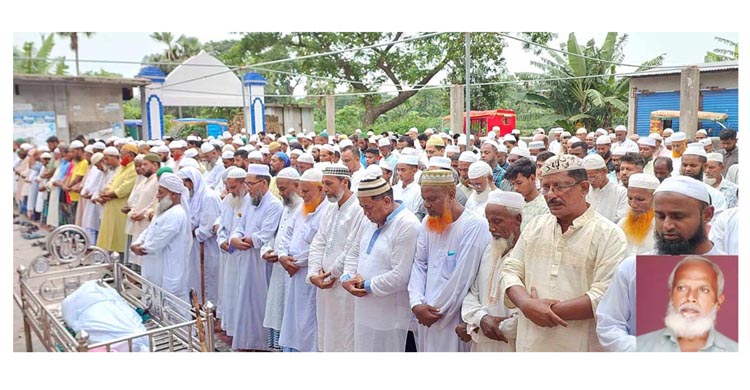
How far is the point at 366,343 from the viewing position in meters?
3.35

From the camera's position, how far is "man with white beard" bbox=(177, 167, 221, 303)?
17.1 ft

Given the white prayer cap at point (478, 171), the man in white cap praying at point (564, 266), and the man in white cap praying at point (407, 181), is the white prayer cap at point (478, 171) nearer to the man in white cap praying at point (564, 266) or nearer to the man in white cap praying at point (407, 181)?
the man in white cap praying at point (407, 181)

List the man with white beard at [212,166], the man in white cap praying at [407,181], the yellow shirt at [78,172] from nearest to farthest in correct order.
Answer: the man in white cap praying at [407,181] < the yellow shirt at [78,172] < the man with white beard at [212,166]

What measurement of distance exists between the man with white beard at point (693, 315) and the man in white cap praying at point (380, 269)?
1.24m

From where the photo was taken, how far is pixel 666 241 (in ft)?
7.72

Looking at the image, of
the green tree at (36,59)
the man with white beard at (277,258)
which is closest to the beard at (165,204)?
the man with white beard at (277,258)

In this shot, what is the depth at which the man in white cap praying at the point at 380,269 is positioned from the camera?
10.3 feet

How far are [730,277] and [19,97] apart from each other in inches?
154

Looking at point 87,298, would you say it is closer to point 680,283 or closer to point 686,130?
point 680,283

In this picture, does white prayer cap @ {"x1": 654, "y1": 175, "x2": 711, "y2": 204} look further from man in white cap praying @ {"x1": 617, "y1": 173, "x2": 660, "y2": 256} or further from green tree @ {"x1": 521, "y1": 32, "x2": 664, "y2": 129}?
green tree @ {"x1": 521, "y1": 32, "x2": 664, "y2": 129}

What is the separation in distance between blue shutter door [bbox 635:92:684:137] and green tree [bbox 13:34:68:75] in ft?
16.1

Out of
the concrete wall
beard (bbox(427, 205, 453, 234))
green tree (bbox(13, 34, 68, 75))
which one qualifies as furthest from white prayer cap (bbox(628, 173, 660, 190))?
the concrete wall

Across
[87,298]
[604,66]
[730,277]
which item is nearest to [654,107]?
[604,66]

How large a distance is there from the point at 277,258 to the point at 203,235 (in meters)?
1.38
